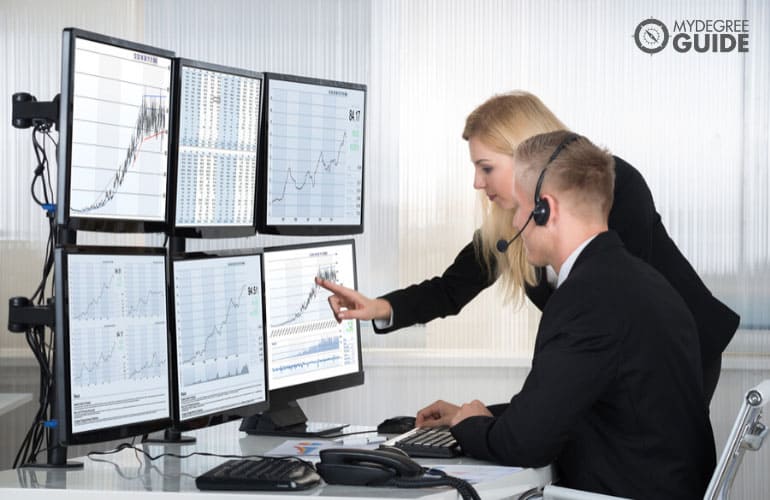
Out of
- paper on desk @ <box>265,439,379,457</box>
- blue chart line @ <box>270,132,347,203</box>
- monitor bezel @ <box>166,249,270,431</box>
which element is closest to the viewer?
monitor bezel @ <box>166,249,270,431</box>

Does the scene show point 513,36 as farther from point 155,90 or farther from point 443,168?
point 155,90

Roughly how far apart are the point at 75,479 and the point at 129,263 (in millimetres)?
430

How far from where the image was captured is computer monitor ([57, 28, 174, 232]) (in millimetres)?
1867

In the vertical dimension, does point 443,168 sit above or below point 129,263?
above

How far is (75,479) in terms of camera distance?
1850mm

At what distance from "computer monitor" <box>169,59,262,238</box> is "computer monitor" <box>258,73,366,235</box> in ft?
0.23

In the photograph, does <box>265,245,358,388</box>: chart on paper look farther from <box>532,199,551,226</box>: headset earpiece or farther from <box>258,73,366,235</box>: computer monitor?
<box>532,199,551,226</box>: headset earpiece

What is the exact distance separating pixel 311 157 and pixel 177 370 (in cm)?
77

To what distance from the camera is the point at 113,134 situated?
196cm

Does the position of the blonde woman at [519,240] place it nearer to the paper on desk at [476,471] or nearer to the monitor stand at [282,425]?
the monitor stand at [282,425]

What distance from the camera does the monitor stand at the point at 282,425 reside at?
245 centimetres

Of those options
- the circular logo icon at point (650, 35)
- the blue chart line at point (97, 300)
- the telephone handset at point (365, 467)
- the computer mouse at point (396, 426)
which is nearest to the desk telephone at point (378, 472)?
the telephone handset at point (365, 467)

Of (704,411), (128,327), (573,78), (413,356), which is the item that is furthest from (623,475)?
(573,78)

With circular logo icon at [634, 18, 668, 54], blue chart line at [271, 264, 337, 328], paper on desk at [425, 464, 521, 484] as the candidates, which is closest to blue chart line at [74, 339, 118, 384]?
blue chart line at [271, 264, 337, 328]
